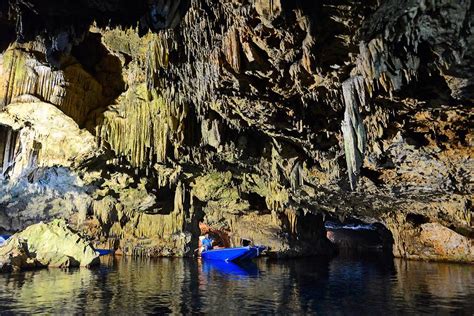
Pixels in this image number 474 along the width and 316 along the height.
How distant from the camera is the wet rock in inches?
567

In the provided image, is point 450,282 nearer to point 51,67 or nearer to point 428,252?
point 428,252

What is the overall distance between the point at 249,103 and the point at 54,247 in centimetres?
1067

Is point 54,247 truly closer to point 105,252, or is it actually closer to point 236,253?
point 105,252

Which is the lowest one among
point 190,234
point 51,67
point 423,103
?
point 190,234

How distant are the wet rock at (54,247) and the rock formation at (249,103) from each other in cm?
223

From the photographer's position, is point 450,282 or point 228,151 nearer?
point 450,282

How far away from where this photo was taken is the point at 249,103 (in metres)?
8.30

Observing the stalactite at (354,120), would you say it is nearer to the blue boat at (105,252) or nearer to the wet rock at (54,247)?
the wet rock at (54,247)

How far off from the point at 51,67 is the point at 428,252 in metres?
18.4

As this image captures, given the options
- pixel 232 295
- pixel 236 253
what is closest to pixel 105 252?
pixel 236 253

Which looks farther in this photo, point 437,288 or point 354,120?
point 437,288

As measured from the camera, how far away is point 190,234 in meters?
22.2

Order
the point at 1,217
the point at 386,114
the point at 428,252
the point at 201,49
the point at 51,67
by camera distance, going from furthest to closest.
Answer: the point at 1,217
the point at 428,252
the point at 51,67
the point at 386,114
the point at 201,49

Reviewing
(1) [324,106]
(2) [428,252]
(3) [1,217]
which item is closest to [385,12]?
(1) [324,106]
